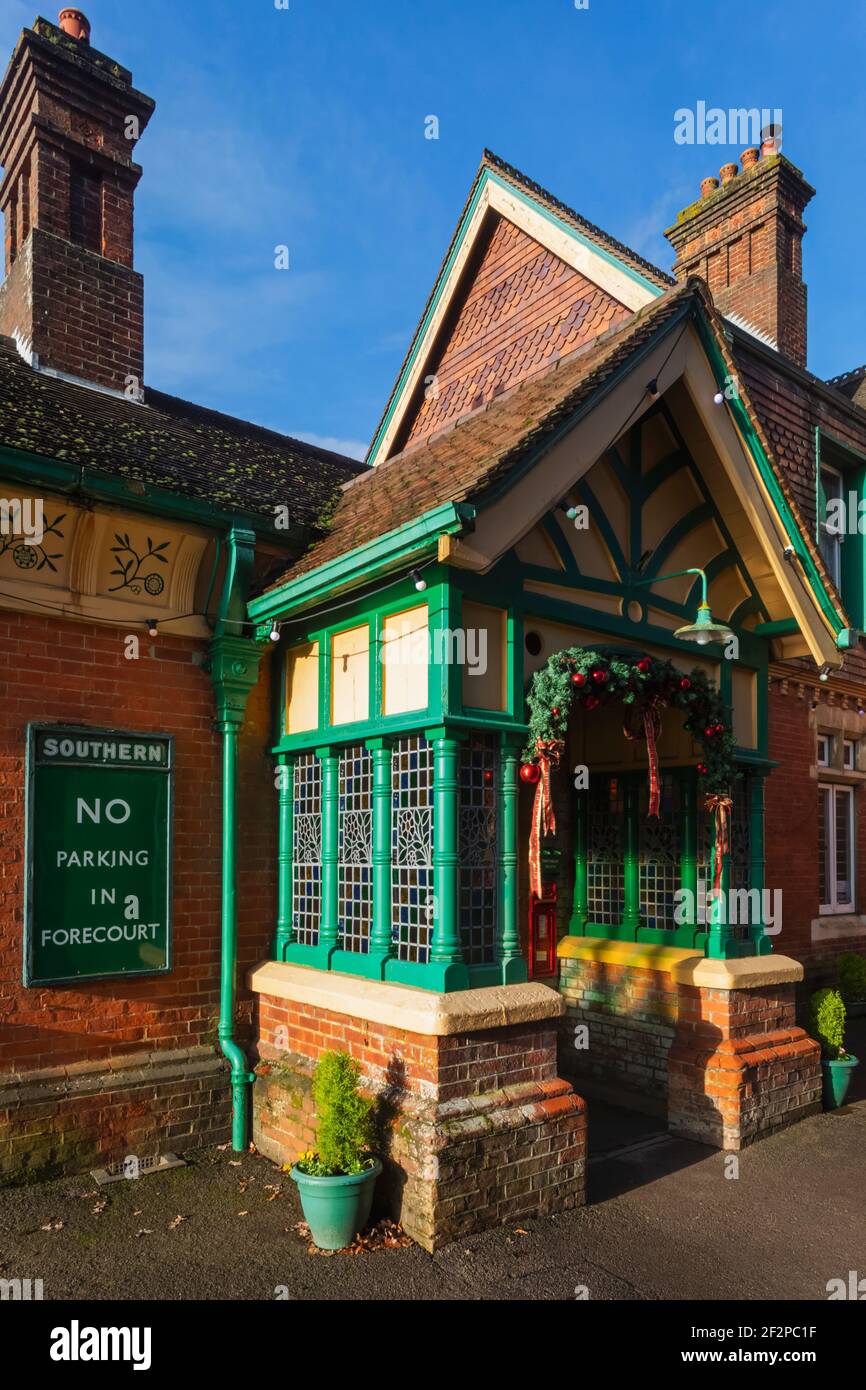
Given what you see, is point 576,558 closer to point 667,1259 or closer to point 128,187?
point 667,1259

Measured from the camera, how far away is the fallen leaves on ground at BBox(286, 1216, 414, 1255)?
17.5ft

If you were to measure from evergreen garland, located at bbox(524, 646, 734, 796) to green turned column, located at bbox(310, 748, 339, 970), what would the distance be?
1.57 meters

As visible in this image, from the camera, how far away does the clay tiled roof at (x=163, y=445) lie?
22.7 ft

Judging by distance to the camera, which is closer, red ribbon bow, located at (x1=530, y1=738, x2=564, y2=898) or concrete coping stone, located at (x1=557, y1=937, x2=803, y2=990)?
red ribbon bow, located at (x1=530, y1=738, x2=564, y2=898)

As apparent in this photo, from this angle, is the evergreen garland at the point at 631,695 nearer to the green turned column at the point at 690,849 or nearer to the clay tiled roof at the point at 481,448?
the green turned column at the point at 690,849

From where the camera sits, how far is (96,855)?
6633mm

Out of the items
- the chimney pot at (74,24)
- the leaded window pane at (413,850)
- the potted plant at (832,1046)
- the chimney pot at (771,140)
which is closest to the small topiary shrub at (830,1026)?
the potted plant at (832,1046)

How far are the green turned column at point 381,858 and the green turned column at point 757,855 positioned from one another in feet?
11.6

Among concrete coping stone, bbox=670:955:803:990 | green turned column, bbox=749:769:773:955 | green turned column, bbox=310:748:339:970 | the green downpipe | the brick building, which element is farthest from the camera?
green turned column, bbox=749:769:773:955

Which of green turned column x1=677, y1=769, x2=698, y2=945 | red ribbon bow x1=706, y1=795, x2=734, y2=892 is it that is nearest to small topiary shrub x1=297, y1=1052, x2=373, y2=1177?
red ribbon bow x1=706, y1=795, x2=734, y2=892

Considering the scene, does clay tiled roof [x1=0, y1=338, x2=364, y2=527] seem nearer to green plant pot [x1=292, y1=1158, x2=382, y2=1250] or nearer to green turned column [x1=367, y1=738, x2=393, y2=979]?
green turned column [x1=367, y1=738, x2=393, y2=979]

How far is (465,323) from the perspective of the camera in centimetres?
1243
